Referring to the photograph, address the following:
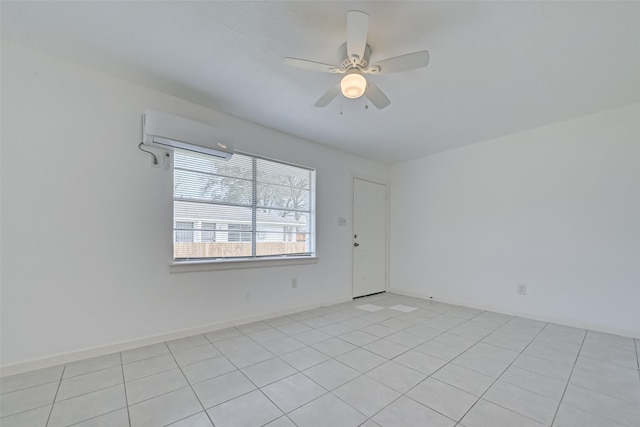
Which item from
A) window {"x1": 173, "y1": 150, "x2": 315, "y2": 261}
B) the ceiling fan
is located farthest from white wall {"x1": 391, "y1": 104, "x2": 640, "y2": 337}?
the ceiling fan

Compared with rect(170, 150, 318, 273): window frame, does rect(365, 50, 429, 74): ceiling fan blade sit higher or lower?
higher

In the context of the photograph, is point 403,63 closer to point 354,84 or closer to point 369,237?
point 354,84

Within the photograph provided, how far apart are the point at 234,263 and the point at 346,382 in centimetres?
179

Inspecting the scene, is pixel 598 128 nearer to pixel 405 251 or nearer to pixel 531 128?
pixel 531 128

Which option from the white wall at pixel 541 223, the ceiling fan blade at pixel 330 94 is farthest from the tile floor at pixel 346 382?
the ceiling fan blade at pixel 330 94

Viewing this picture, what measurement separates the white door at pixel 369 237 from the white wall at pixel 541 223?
1.77ft

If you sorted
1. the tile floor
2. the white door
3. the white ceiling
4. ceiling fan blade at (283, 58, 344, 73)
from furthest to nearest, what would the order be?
the white door → ceiling fan blade at (283, 58, 344, 73) → the white ceiling → the tile floor

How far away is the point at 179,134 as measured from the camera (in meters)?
2.60

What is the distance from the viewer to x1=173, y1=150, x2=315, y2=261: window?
2.92 metres

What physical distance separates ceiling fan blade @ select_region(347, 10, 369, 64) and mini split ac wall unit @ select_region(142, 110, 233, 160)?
165 centimetres

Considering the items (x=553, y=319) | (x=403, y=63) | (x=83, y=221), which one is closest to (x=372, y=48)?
(x=403, y=63)

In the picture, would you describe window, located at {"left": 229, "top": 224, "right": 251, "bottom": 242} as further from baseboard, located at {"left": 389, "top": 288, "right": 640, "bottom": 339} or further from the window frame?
baseboard, located at {"left": 389, "top": 288, "right": 640, "bottom": 339}

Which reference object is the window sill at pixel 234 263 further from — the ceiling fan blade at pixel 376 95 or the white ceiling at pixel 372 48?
the ceiling fan blade at pixel 376 95

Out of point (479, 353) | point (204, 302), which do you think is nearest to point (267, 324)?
point (204, 302)
